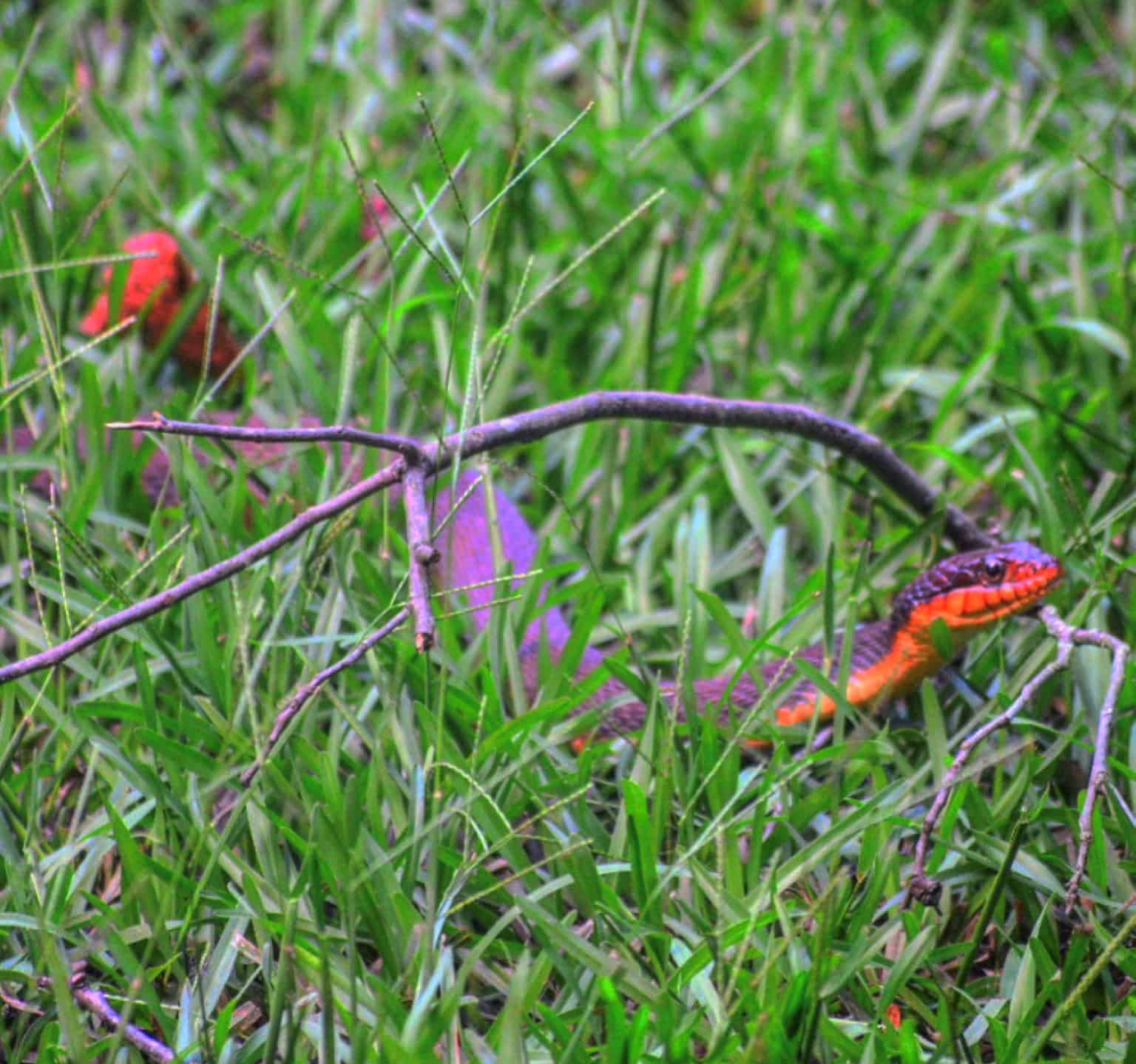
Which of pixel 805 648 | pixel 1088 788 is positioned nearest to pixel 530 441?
pixel 805 648

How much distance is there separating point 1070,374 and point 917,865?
1562 millimetres

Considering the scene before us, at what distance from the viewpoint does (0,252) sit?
3.06 meters

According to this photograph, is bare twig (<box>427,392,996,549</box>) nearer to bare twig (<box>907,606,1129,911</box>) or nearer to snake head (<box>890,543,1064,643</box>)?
snake head (<box>890,543,1064,643</box>)

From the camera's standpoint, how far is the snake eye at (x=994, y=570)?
2.39 metres

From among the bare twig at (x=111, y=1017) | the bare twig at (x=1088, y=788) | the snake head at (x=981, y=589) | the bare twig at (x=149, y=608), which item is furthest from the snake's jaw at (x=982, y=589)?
the bare twig at (x=111, y=1017)

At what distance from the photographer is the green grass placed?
6.05 ft

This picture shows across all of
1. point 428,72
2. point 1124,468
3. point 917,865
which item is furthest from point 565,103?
point 917,865

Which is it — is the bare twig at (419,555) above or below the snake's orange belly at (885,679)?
above

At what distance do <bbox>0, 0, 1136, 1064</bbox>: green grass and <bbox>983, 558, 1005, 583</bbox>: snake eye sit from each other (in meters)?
0.15

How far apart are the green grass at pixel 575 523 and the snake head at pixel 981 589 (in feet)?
0.33

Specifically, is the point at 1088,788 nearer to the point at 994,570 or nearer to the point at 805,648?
the point at 994,570

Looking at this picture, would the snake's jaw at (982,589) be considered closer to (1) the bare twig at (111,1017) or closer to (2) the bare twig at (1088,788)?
(2) the bare twig at (1088,788)

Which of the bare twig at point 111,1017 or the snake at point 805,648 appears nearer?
the bare twig at point 111,1017

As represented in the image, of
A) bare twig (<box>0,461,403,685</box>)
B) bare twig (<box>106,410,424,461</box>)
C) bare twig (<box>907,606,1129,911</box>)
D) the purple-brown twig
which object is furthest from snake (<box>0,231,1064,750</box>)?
bare twig (<box>0,461,403,685</box>)
